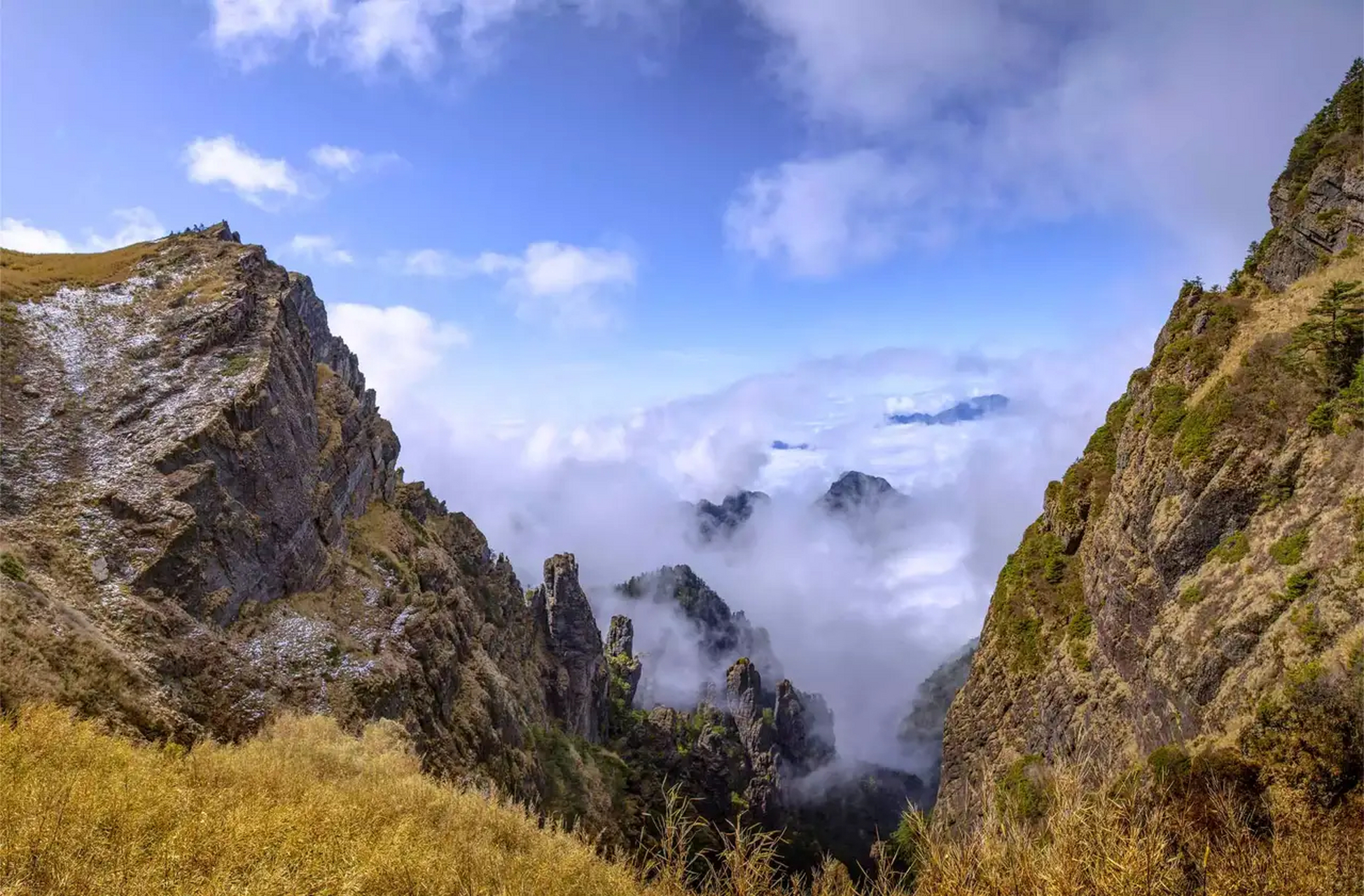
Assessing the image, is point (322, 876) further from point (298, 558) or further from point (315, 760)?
point (298, 558)

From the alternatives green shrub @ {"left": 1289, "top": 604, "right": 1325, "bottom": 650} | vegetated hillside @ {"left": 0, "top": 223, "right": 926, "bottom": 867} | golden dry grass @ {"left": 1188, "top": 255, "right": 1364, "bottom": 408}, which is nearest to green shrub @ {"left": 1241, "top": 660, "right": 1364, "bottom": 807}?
green shrub @ {"left": 1289, "top": 604, "right": 1325, "bottom": 650}

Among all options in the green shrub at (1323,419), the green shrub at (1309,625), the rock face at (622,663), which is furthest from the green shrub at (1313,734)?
the rock face at (622,663)

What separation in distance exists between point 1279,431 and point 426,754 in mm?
50747

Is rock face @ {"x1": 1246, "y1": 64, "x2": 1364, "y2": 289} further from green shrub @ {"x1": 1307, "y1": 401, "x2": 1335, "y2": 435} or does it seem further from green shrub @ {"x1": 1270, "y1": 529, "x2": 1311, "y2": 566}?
green shrub @ {"x1": 1270, "y1": 529, "x2": 1311, "y2": 566}

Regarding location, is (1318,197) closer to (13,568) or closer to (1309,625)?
(1309,625)

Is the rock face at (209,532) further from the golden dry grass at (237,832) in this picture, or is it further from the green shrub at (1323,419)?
the green shrub at (1323,419)

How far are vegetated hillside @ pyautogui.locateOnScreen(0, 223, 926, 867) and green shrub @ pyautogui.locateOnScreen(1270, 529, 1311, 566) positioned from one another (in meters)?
23.5

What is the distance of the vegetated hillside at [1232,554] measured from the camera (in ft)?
76.1

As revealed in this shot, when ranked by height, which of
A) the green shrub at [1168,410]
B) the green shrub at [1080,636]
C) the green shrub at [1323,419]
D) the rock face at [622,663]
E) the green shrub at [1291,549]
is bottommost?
the rock face at [622,663]

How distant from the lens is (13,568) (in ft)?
88.3

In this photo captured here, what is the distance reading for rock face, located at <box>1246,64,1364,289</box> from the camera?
1458 inches

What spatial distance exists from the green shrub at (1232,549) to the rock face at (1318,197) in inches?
729

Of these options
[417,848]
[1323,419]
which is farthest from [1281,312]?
[417,848]

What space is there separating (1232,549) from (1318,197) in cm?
2471
